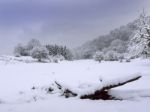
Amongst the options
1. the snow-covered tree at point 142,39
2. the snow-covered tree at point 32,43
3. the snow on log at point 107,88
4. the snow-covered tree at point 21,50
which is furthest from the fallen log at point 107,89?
the snow-covered tree at point 32,43

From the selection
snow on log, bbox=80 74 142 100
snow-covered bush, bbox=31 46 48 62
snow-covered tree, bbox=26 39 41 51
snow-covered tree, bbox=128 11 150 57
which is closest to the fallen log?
snow on log, bbox=80 74 142 100

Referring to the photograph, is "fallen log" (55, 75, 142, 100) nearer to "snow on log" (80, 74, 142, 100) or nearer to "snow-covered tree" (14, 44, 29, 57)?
"snow on log" (80, 74, 142, 100)

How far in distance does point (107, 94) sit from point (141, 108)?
54.3 inches

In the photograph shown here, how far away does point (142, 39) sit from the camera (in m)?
23.1

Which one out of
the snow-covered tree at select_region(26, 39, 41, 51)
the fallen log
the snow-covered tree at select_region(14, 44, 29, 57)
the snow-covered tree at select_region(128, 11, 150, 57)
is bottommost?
the fallen log

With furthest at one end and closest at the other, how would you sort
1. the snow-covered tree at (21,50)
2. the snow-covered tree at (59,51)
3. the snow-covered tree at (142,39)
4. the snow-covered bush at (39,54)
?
the snow-covered tree at (59,51), the snow-covered tree at (21,50), the snow-covered bush at (39,54), the snow-covered tree at (142,39)

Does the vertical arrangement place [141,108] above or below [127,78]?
below

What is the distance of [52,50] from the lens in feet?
266

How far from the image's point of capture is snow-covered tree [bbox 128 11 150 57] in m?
22.8

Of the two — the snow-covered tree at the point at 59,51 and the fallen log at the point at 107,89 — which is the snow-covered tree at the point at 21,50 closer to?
the snow-covered tree at the point at 59,51

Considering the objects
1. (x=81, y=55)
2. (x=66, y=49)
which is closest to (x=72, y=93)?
(x=66, y=49)

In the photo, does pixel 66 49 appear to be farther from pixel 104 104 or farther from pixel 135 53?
pixel 104 104

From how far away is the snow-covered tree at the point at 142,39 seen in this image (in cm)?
2278

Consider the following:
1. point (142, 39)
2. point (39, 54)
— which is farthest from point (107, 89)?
point (39, 54)
